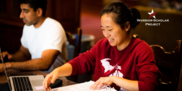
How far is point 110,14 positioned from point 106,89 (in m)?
0.44

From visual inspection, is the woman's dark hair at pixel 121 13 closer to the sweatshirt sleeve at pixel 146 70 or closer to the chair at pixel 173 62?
the sweatshirt sleeve at pixel 146 70

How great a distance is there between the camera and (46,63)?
151 cm

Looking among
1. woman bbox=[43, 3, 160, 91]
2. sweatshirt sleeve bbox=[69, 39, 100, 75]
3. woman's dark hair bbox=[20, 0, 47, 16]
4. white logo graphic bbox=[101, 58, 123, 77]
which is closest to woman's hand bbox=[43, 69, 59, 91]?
woman bbox=[43, 3, 160, 91]

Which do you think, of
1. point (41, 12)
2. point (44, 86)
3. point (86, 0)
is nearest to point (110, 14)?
point (44, 86)

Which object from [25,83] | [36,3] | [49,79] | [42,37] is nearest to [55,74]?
[49,79]

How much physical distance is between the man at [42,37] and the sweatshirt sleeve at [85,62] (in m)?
0.32

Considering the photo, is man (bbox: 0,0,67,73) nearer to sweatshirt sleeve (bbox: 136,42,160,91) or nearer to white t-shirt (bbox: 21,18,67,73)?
white t-shirt (bbox: 21,18,67,73)

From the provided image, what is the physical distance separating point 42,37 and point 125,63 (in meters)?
0.88

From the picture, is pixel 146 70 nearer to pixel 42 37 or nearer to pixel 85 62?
pixel 85 62

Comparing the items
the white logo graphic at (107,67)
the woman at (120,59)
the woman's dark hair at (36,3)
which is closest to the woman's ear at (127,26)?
the woman at (120,59)

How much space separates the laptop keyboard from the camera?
3.43 ft

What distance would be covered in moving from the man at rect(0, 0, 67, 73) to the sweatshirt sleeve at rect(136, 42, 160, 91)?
75 centimetres

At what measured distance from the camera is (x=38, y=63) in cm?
148

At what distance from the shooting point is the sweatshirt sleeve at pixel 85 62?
1303mm
